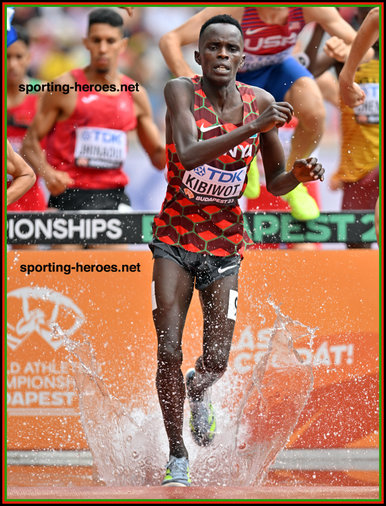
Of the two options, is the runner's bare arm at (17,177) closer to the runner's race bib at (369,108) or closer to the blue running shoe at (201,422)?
the blue running shoe at (201,422)

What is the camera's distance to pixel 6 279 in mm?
5914

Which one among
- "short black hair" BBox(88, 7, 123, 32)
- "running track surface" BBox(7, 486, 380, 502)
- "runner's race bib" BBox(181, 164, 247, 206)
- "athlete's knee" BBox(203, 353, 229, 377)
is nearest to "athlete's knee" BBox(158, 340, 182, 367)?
"athlete's knee" BBox(203, 353, 229, 377)

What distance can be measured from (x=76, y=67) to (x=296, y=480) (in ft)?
11.3

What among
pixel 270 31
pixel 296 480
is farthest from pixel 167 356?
pixel 270 31

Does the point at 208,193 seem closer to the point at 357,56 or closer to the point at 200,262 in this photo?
the point at 200,262

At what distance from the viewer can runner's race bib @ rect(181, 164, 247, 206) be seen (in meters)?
4.10

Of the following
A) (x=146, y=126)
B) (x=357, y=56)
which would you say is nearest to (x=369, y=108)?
(x=357, y=56)

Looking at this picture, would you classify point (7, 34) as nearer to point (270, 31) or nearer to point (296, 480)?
point (270, 31)

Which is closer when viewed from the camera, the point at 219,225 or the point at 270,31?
the point at 219,225

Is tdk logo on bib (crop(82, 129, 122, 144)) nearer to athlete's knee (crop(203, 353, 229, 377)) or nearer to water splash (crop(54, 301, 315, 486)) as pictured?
water splash (crop(54, 301, 315, 486))

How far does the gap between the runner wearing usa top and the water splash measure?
90cm

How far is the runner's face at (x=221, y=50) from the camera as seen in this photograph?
13.1 ft

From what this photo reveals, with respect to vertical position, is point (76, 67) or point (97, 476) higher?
point (76, 67)

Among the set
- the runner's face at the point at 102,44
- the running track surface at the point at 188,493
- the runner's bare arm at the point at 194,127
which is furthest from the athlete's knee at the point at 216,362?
the runner's face at the point at 102,44
